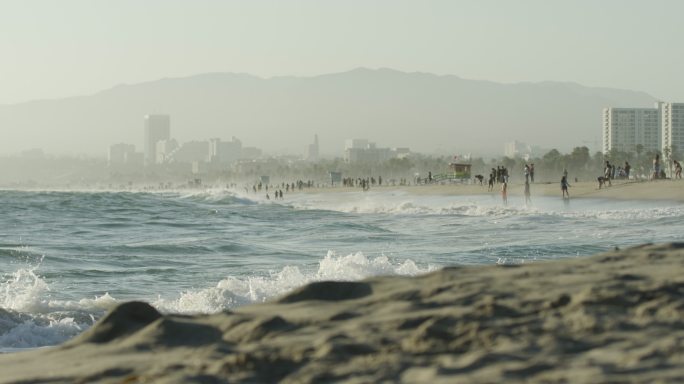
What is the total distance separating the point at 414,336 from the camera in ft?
15.5

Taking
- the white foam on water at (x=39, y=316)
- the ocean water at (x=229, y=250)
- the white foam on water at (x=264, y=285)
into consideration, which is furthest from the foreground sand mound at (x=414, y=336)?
the white foam on water at (x=264, y=285)

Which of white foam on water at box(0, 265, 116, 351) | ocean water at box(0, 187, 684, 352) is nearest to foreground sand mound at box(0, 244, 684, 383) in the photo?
white foam on water at box(0, 265, 116, 351)

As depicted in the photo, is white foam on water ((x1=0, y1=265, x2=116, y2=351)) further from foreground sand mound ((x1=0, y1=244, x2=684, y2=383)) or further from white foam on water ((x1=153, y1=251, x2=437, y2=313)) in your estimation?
foreground sand mound ((x1=0, y1=244, x2=684, y2=383))

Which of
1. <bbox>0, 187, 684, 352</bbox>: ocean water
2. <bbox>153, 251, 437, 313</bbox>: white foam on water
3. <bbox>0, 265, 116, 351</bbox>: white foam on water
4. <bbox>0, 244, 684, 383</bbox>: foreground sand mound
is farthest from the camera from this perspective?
<bbox>0, 187, 684, 352</bbox>: ocean water

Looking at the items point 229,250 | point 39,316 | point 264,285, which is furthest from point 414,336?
point 229,250

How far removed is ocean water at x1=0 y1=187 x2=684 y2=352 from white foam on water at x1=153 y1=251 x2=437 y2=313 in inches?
1.0

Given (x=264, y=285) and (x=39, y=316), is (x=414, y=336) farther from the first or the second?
(x=264, y=285)

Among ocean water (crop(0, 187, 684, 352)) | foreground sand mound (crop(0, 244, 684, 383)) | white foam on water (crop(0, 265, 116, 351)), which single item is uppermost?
foreground sand mound (crop(0, 244, 684, 383))

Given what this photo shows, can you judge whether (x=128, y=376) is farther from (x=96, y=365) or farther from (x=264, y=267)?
(x=264, y=267)

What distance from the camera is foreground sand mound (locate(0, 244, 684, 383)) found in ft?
14.0

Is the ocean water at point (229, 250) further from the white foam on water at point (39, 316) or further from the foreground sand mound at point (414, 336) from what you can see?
the foreground sand mound at point (414, 336)

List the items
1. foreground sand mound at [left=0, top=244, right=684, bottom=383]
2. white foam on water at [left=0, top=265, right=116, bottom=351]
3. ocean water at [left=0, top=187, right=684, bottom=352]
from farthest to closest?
ocean water at [left=0, top=187, right=684, bottom=352] → white foam on water at [left=0, top=265, right=116, bottom=351] → foreground sand mound at [left=0, top=244, right=684, bottom=383]

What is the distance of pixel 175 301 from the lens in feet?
45.9

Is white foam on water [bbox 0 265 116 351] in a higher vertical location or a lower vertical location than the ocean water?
higher
